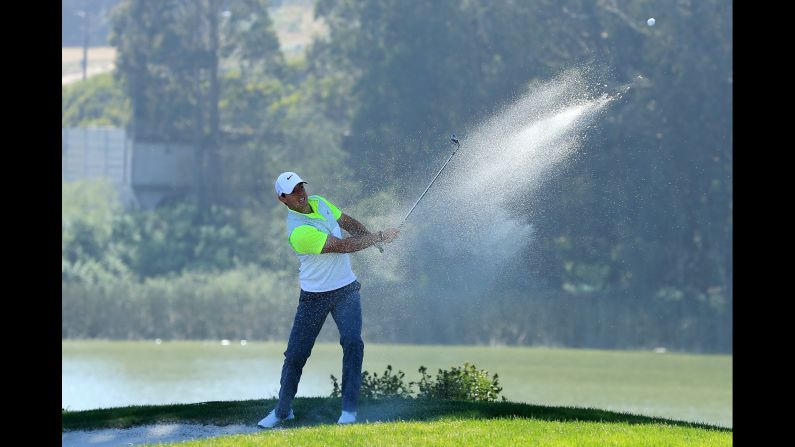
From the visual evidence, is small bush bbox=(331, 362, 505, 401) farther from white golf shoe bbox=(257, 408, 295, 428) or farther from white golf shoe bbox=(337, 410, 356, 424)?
white golf shoe bbox=(337, 410, 356, 424)

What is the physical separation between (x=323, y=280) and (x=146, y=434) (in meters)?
1.99

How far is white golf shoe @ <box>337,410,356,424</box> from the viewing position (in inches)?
448

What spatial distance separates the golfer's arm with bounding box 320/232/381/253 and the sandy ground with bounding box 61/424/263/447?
1.53 meters

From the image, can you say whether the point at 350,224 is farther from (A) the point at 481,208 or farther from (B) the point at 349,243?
(A) the point at 481,208

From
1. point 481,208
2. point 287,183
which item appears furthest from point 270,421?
point 481,208

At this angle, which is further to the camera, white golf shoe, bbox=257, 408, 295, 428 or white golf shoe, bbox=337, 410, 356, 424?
white golf shoe, bbox=257, 408, 295, 428

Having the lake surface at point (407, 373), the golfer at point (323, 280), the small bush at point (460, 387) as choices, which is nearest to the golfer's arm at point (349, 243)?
the golfer at point (323, 280)

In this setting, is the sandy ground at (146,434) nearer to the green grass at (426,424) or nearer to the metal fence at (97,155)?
the green grass at (426,424)

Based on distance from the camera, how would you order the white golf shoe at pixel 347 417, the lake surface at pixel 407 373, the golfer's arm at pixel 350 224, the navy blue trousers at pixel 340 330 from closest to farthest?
1. the navy blue trousers at pixel 340 330
2. the white golf shoe at pixel 347 417
3. the golfer's arm at pixel 350 224
4. the lake surface at pixel 407 373

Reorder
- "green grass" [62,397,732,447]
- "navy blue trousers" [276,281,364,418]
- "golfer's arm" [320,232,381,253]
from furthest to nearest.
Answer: "navy blue trousers" [276,281,364,418], "golfer's arm" [320,232,381,253], "green grass" [62,397,732,447]

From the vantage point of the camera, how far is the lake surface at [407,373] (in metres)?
25.6

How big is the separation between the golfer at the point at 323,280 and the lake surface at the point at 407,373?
8.61 m

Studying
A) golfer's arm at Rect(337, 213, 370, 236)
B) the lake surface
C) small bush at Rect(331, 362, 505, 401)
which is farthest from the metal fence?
golfer's arm at Rect(337, 213, 370, 236)
